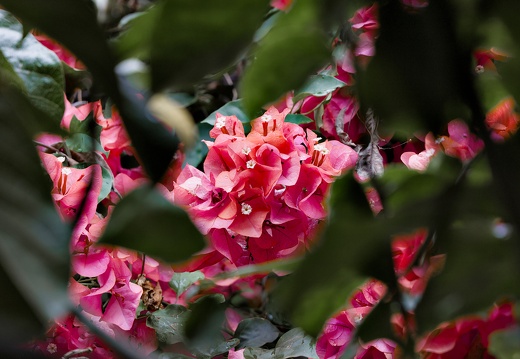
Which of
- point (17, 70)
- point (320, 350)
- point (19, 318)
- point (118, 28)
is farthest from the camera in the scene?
point (118, 28)

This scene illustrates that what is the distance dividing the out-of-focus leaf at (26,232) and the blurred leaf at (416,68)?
104 millimetres

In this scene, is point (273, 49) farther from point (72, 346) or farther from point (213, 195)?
point (72, 346)

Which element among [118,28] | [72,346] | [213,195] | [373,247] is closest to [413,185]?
[373,247]

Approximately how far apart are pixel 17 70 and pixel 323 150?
33 centimetres

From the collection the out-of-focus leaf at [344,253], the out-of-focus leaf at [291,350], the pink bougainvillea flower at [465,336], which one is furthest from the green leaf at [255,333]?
the out-of-focus leaf at [344,253]

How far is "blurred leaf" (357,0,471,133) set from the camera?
19 centimetres

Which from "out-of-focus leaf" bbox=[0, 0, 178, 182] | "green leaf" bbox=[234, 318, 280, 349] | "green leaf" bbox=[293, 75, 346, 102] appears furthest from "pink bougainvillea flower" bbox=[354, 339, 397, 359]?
"out-of-focus leaf" bbox=[0, 0, 178, 182]

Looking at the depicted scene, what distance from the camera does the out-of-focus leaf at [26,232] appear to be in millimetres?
165

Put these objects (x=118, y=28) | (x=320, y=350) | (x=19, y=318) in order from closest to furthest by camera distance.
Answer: (x=19, y=318) → (x=320, y=350) → (x=118, y=28)

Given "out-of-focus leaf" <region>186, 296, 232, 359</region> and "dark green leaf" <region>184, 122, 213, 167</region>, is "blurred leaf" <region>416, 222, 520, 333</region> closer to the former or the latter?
"out-of-focus leaf" <region>186, 296, 232, 359</region>

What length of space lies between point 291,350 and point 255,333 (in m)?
0.10

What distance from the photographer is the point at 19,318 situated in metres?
0.17

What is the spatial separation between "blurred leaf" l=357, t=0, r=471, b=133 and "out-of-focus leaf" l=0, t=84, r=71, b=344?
0.10m

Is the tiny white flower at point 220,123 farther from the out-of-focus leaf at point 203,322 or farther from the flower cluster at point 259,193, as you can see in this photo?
the out-of-focus leaf at point 203,322
